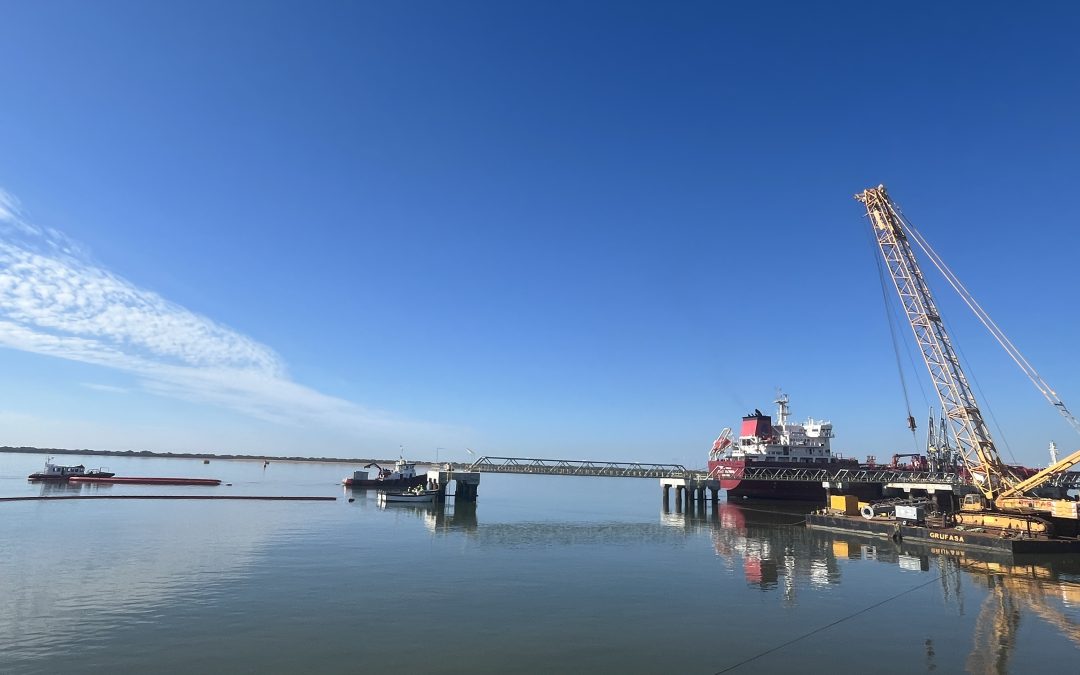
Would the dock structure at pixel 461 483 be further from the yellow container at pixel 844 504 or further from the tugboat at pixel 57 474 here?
the tugboat at pixel 57 474

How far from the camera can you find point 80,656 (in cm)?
2120

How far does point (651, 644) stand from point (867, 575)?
84.6 ft

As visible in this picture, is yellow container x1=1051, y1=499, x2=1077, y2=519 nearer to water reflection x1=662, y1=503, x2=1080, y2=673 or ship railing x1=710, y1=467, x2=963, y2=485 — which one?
water reflection x1=662, y1=503, x2=1080, y2=673

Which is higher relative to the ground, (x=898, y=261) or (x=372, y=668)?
(x=898, y=261)

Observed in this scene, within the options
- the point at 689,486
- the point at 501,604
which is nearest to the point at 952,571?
the point at 501,604

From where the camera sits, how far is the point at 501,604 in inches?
1187

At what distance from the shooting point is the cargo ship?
319 feet

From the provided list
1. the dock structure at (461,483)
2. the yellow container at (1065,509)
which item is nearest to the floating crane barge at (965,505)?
the yellow container at (1065,509)

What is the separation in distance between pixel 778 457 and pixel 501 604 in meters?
84.8

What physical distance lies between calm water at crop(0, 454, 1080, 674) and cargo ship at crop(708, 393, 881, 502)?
1620 inches

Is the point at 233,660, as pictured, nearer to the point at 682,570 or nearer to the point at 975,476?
the point at 682,570

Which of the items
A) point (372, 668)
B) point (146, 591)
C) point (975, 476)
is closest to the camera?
point (372, 668)

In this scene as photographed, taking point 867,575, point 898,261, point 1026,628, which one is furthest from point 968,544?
point 898,261

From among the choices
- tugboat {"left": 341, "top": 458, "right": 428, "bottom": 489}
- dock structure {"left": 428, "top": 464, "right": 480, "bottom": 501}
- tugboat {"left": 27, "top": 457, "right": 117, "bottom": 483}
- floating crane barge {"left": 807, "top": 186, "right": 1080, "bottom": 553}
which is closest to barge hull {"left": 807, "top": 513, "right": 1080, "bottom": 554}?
floating crane barge {"left": 807, "top": 186, "right": 1080, "bottom": 553}
